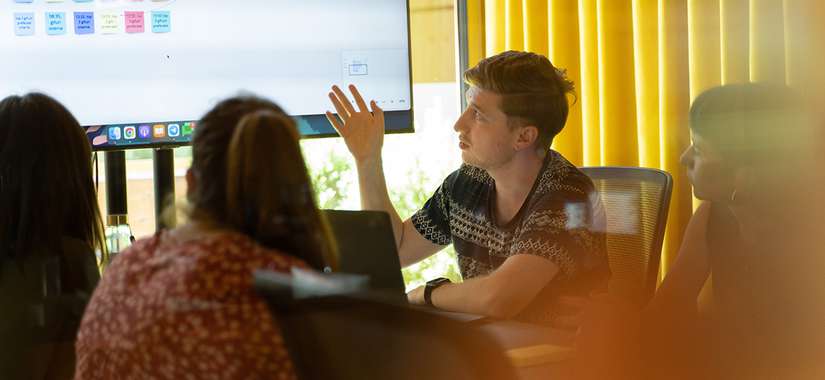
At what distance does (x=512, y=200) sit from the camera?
1292 millimetres

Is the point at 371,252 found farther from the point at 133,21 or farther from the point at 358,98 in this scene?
the point at 133,21

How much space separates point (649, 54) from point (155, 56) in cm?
59

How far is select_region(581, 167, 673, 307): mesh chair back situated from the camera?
1055 mm

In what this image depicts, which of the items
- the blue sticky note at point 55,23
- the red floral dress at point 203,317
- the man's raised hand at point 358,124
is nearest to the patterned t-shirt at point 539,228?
the man's raised hand at point 358,124

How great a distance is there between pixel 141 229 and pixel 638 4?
0.62 metres

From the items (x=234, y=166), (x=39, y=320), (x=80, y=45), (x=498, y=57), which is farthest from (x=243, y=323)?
(x=498, y=57)

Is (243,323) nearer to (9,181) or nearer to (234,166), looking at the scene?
(234,166)

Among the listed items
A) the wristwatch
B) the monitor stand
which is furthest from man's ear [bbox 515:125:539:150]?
the monitor stand

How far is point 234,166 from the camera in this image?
788mm

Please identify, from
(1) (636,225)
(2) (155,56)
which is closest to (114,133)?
(2) (155,56)

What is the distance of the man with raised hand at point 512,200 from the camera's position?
44.4 inches

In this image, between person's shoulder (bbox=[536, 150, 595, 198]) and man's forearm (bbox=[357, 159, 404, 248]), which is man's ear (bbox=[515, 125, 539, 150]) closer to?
person's shoulder (bbox=[536, 150, 595, 198])

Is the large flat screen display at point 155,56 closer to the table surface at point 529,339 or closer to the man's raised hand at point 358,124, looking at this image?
the man's raised hand at point 358,124

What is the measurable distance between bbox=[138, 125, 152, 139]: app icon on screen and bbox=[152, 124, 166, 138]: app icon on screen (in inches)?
0.8
